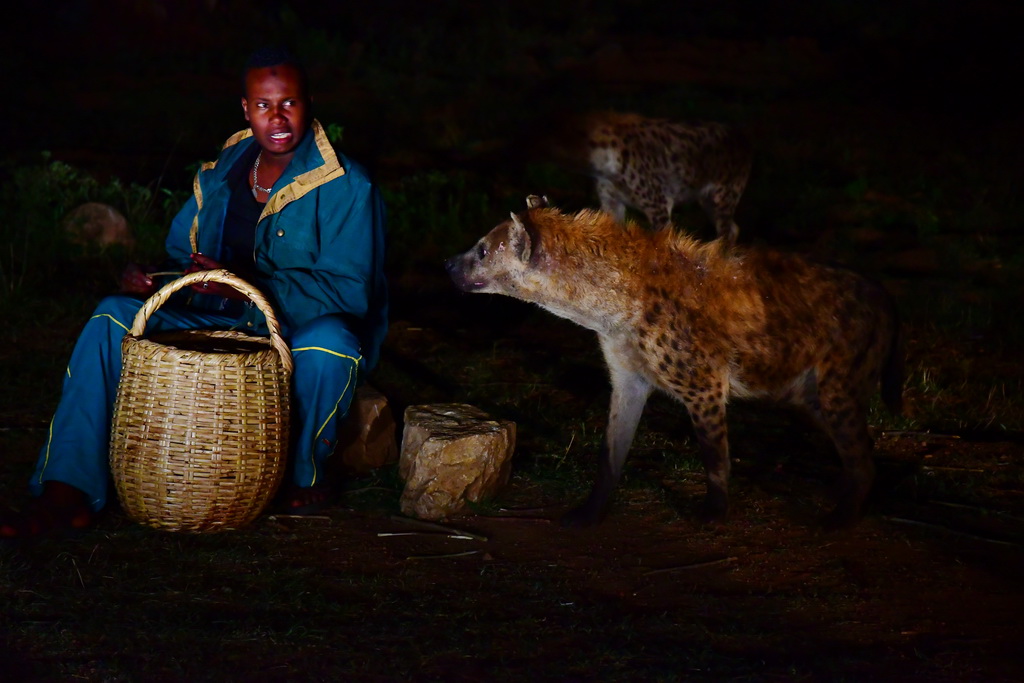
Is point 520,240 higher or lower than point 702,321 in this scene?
higher

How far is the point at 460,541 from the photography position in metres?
3.37

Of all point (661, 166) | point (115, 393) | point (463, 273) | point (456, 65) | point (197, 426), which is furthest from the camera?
point (456, 65)

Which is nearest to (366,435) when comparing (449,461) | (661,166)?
(449,461)

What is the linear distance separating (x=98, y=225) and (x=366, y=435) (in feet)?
9.71

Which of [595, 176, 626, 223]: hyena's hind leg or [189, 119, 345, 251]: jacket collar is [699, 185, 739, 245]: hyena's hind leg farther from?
[189, 119, 345, 251]: jacket collar

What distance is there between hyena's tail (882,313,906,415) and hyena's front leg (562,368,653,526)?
0.72 metres

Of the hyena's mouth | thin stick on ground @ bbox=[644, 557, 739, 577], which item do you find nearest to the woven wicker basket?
the hyena's mouth

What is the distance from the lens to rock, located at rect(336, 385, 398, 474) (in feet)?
12.7

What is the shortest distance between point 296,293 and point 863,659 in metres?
1.77

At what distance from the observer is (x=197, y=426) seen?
3.07m

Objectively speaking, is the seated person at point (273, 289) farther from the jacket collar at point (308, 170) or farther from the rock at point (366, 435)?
the rock at point (366, 435)

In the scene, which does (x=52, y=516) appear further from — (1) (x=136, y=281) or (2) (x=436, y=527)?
(2) (x=436, y=527)

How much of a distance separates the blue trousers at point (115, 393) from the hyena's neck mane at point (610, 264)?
0.61 m

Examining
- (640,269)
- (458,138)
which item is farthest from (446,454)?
(458,138)
